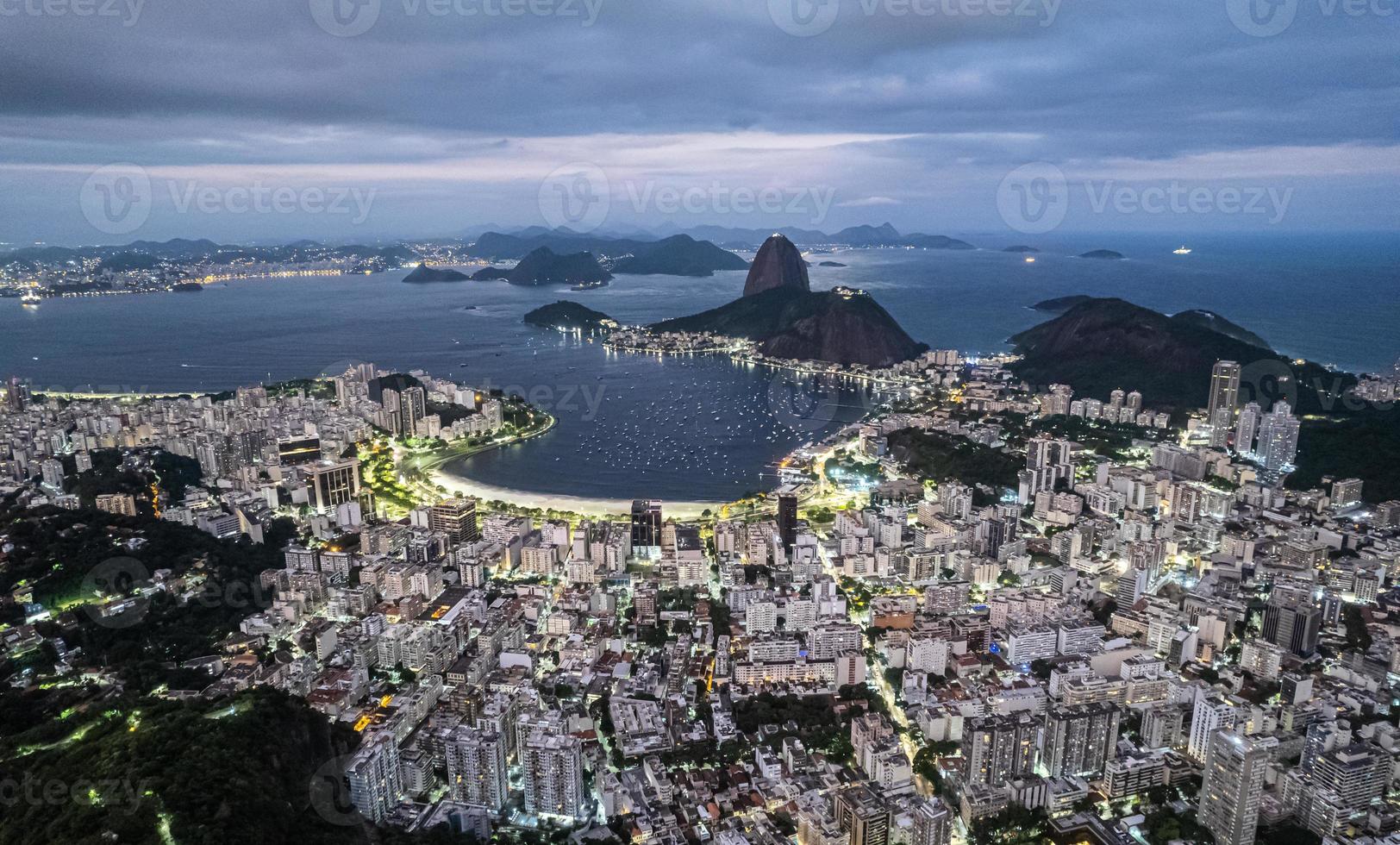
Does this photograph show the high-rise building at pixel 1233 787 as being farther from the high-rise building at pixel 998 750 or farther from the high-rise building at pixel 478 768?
the high-rise building at pixel 478 768

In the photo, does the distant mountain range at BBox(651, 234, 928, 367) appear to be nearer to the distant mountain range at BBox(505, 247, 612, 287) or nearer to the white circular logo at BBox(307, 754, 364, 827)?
the distant mountain range at BBox(505, 247, 612, 287)

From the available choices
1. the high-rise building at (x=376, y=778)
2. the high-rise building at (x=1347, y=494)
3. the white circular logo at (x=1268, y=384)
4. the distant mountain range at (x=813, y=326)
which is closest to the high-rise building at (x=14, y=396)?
the high-rise building at (x=376, y=778)

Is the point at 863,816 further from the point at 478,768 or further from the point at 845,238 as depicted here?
the point at 845,238

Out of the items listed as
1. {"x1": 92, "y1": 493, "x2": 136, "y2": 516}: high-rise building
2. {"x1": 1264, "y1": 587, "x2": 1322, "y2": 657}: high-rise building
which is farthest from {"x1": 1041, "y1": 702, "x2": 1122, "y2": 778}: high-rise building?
{"x1": 92, "y1": 493, "x2": 136, "y2": 516}: high-rise building

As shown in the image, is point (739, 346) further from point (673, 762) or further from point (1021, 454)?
point (673, 762)

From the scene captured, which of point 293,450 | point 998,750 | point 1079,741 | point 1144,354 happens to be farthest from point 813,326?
point 998,750
